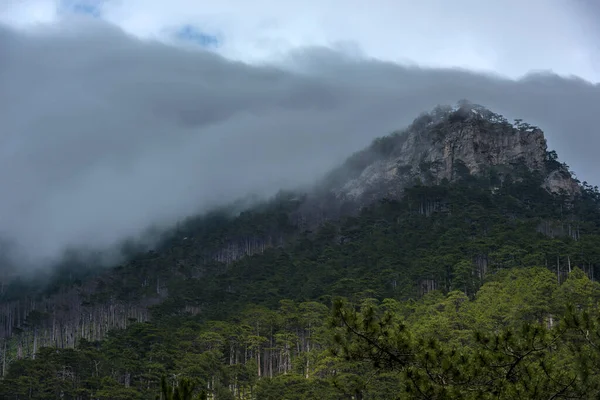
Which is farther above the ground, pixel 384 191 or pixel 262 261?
pixel 384 191

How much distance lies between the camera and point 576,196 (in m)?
110

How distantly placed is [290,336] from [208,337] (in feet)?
27.6

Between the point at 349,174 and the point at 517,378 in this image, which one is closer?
the point at 517,378

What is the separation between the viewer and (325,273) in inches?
3457

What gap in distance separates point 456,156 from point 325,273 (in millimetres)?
47060

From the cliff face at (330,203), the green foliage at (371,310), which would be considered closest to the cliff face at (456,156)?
the cliff face at (330,203)

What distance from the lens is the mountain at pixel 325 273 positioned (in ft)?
194

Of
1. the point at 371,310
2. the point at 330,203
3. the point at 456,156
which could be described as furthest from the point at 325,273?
the point at 371,310

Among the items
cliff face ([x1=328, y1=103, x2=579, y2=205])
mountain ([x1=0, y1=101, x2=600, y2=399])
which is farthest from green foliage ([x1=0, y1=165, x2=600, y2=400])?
cliff face ([x1=328, y1=103, x2=579, y2=205])

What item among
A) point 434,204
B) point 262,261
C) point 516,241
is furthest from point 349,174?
point 516,241

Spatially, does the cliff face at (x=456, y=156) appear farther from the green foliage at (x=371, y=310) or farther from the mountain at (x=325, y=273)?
the green foliage at (x=371, y=310)

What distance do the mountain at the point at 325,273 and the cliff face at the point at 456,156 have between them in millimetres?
343

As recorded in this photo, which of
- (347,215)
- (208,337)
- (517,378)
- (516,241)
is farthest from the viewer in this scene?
(347,215)

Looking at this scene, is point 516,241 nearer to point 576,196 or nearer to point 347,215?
point 576,196
